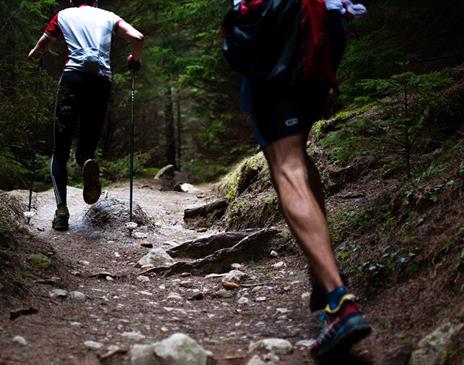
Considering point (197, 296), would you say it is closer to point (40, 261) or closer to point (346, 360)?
point (40, 261)

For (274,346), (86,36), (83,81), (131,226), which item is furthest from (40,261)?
(86,36)

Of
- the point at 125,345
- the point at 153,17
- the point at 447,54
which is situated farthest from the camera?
the point at 153,17

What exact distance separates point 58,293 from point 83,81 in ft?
9.31

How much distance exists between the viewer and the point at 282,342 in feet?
7.88

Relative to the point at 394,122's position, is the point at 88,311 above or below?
below

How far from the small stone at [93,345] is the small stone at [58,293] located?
87 cm

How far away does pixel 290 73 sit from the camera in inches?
94.7

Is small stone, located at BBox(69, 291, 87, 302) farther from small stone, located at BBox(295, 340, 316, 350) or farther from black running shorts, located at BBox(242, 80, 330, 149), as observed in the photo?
black running shorts, located at BBox(242, 80, 330, 149)

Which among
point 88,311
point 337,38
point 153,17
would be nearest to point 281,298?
point 88,311

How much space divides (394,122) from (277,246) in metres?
1.73

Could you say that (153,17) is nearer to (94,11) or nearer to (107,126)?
(107,126)

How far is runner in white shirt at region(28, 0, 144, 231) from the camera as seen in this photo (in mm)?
5285

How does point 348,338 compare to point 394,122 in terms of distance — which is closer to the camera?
point 348,338

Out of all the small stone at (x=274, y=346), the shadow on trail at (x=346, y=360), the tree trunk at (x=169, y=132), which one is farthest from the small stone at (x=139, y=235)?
the tree trunk at (x=169, y=132)
